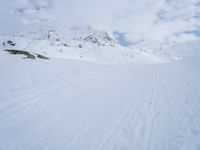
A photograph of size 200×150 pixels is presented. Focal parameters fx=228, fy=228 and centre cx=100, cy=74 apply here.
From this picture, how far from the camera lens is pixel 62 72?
17.9 m

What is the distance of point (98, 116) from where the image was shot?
8.05 m

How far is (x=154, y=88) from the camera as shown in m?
12.5

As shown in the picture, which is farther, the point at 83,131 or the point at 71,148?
the point at 83,131

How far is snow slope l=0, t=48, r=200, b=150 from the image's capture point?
19.9 feet

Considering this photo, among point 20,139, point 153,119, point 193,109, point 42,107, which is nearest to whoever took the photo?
point 20,139

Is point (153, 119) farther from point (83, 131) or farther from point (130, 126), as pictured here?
point (83, 131)

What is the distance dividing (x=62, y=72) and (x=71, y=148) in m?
12.4

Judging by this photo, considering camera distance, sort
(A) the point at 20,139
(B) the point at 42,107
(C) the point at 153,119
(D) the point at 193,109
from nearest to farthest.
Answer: (A) the point at 20,139
(C) the point at 153,119
(D) the point at 193,109
(B) the point at 42,107

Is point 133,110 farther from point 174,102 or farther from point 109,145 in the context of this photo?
point 109,145

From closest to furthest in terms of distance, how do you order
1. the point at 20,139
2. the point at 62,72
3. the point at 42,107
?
the point at 20,139, the point at 42,107, the point at 62,72

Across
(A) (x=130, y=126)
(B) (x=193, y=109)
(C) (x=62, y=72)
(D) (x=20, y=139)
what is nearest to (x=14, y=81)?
(C) (x=62, y=72)

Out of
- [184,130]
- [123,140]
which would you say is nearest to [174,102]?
[184,130]

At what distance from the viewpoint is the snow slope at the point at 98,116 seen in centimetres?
607

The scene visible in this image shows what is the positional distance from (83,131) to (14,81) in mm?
8012
